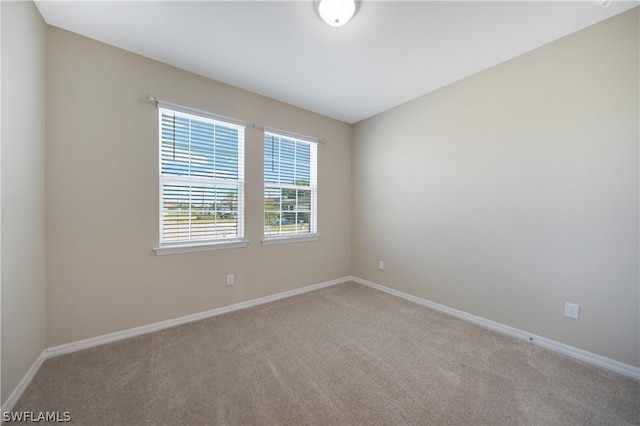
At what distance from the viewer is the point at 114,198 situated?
2.15m

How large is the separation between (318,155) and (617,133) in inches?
113

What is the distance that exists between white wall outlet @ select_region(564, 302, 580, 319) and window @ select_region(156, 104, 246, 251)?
10.4ft

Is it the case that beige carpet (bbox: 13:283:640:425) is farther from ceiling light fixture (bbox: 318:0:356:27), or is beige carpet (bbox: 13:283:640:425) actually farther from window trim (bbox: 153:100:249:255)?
ceiling light fixture (bbox: 318:0:356:27)

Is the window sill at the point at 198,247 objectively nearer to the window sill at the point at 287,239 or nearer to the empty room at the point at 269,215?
the empty room at the point at 269,215

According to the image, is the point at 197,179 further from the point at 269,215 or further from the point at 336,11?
the point at 336,11

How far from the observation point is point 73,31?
6.51 feet

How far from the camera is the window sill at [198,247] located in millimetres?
2379

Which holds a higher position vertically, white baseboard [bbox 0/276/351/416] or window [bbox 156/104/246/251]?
window [bbox 156/104/246/251]

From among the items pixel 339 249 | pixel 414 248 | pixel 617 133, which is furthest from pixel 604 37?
pixel 339 249

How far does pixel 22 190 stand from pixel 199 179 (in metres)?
1.22

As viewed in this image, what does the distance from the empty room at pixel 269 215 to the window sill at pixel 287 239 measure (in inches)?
3.0

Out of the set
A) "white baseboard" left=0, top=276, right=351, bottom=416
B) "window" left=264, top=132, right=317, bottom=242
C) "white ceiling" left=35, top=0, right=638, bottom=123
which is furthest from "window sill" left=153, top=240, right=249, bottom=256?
"white ceiling" left=35, top=0, right=638, bottom=123

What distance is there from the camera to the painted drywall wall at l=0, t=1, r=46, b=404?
55.1 inches

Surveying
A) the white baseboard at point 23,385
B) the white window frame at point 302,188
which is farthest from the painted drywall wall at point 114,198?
the white window frame at point 302,188
